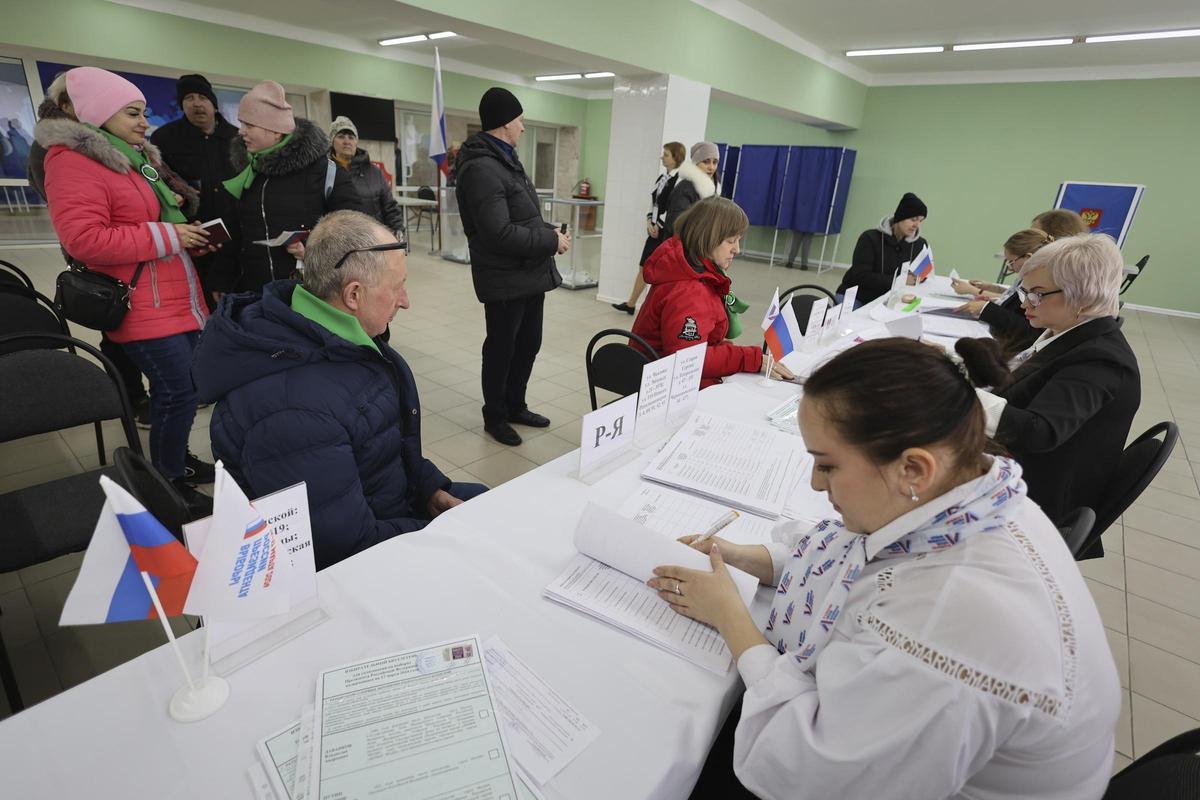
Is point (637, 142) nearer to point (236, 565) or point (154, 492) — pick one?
point (154, 492)

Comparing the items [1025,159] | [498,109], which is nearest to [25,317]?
[498,109]

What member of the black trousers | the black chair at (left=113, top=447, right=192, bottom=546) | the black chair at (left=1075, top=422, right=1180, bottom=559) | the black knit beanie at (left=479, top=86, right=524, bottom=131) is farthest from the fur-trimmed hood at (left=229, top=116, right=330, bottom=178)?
the black chair at (left=1075, top=422, right=1180, bottom=559)

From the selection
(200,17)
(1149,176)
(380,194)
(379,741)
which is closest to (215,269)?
(380,194)

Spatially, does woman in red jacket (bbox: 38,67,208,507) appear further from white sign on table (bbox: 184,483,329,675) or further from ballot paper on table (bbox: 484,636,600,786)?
ballot paper on table (bbox: 484,636,600,786)

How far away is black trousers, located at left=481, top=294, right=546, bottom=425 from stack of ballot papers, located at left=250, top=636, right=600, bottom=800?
2.15 metres

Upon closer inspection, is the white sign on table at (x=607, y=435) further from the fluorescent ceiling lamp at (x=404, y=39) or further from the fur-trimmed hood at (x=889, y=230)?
the fluorescent ceiling lamp at (x=404, y=39)

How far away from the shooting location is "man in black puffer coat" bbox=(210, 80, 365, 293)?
2295 mm

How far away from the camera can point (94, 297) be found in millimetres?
1922

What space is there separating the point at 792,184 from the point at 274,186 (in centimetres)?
839

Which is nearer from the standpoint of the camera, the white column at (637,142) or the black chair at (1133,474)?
the black chair at (1133,474)

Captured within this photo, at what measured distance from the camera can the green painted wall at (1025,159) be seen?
6.98 m

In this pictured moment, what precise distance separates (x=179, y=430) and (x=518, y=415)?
5.11ft

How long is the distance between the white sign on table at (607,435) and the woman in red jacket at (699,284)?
2.39ft

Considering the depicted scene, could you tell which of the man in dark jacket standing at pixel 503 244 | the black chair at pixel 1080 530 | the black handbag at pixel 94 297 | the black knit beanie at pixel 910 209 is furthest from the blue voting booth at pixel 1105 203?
the black handbag at pixel 94 297
